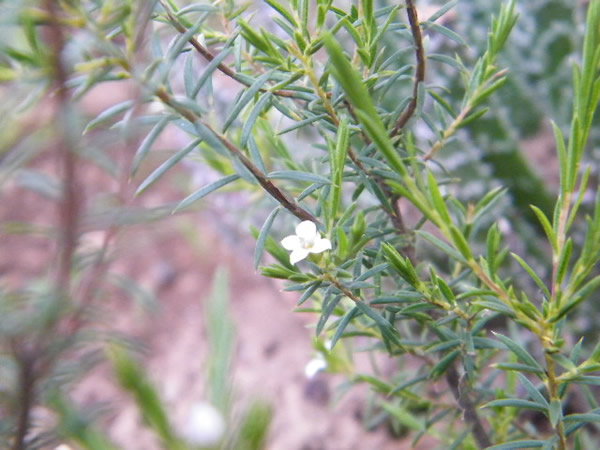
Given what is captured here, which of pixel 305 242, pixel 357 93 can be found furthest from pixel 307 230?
pixel 357 93

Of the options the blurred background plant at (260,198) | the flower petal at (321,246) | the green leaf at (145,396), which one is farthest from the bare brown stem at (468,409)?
the green leaf at (145,396)

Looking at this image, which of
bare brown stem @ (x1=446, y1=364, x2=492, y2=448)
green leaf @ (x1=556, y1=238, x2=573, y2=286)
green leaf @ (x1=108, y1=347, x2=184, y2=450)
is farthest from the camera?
bare brown stem @ (x1=446, y1=364, x2=492, y2=448)

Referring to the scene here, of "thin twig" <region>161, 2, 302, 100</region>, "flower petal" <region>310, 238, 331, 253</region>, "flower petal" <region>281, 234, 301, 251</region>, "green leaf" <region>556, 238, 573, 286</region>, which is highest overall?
"thin twig" <region>161, 2, 302, 100</region>

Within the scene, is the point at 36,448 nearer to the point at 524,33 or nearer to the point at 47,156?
the point at 524,33

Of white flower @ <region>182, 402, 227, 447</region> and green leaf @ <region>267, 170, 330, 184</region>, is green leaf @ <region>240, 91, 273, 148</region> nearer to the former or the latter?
green leaf @ <region>267, 170, 330, 184</region>

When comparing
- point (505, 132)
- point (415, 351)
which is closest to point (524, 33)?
point (505, 132)

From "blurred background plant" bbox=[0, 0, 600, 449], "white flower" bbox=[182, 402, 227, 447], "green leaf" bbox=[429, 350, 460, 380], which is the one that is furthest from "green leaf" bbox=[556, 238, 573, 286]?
"white flower" bbox=[182, 402, 227, 447]
